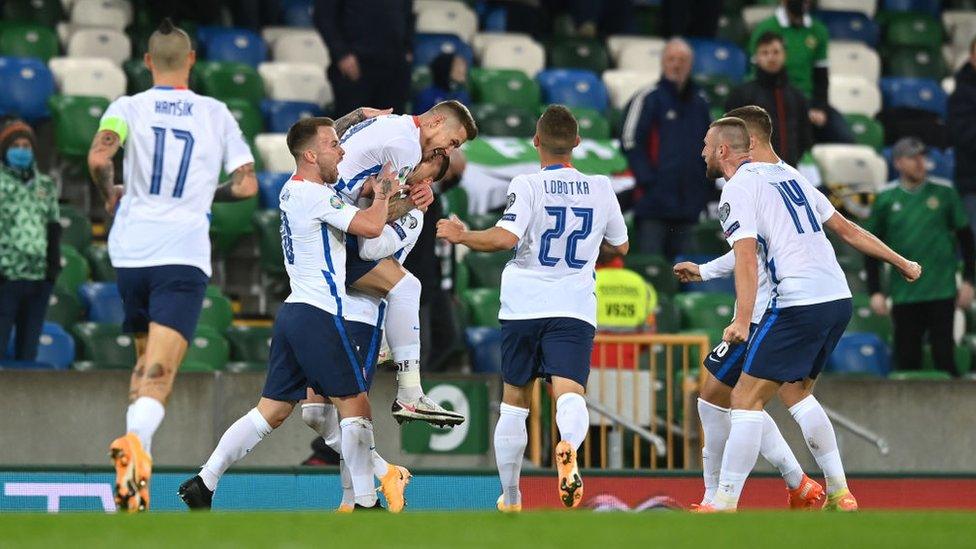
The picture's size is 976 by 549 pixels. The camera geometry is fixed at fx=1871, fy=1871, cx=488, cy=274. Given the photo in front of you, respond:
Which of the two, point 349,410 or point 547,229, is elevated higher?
point 547,229

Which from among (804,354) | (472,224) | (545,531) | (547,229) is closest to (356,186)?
(547,229)

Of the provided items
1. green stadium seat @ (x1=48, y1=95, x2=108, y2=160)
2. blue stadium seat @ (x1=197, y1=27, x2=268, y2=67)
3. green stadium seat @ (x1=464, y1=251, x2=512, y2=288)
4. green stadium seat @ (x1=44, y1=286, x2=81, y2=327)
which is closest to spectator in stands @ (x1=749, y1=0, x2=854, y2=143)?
green stadium seat @ (x1=464, y1=251, x2=512, y2=288)

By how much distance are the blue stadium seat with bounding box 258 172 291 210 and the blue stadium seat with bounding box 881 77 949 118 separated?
6.32 metres

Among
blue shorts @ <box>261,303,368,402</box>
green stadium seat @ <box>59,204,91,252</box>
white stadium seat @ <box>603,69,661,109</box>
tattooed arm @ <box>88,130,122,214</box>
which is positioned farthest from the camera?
white stadium seat @ <box>603,69,661,109</box>

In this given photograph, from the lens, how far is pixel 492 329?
1325 centimetres

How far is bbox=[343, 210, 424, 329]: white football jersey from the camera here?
9.30 meters

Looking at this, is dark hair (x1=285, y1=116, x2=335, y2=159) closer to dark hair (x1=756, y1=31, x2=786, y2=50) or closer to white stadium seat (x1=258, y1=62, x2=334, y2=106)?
dark hair (x1=756, y1=31, x2=786, y2=50)

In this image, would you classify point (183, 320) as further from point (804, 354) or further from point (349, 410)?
point (804, 354)

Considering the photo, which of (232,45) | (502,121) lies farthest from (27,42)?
(502,121)

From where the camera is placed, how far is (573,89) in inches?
646

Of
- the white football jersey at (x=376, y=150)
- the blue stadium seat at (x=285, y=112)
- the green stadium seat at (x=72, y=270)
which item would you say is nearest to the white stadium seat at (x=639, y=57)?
the blue stadium seat at (x=285, y=112)

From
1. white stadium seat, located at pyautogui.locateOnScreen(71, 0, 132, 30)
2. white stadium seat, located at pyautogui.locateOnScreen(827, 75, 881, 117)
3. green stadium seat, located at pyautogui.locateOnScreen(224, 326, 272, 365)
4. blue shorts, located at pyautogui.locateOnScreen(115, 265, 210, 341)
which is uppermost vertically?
white stadium seat, located at pyautogui.locateOnScreen(71, 0, 132, 30)

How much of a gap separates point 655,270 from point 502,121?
2198 millimetres

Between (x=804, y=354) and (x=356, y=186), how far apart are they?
2.40 metres
